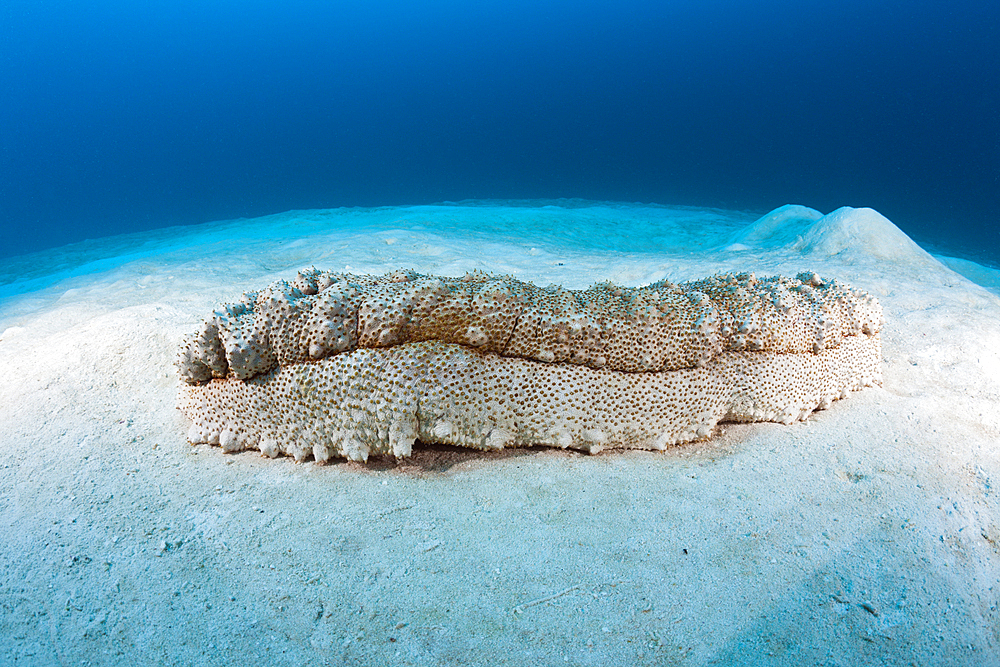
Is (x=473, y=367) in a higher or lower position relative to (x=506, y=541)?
higher

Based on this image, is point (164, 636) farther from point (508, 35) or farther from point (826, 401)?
point (508, 35)

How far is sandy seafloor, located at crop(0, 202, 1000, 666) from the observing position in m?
2.04

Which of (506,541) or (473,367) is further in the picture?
(473,367)

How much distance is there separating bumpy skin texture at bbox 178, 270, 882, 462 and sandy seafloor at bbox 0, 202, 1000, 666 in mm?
222

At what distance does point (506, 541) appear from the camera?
254 centimetres

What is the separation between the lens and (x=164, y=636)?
6.71ft

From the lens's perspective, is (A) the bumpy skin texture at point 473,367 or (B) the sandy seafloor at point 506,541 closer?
(B) the sandy seafloor at point 506,541

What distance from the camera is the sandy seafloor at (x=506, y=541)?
204 cm

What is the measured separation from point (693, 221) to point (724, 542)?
1467 centimetres

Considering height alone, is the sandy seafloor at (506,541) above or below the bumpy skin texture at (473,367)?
below

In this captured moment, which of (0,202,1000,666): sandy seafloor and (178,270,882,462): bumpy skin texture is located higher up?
(178,270,882,462): bumpy skin texture

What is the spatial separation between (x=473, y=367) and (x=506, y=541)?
0.97 m

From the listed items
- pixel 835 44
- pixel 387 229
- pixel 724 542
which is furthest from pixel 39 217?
pixel 835 44

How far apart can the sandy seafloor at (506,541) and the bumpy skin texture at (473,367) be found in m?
0.22
